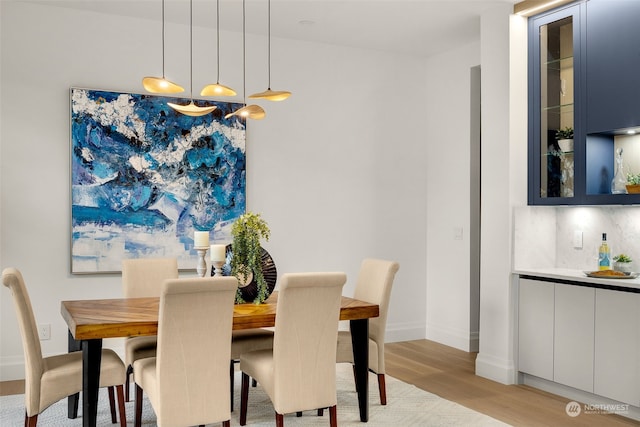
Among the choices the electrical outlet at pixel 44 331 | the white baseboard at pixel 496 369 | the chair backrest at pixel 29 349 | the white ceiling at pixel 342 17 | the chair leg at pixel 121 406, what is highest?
the white ceiling at pixel 342 17

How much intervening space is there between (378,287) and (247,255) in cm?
93

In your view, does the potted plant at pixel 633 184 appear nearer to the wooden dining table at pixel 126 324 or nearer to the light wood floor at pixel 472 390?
the light wood floor at pixel 472 390

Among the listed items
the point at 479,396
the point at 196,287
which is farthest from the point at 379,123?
the point at 196,287

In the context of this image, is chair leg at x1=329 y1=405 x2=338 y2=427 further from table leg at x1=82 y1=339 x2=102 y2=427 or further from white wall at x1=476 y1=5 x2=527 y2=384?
white wall at x1=476 y1=5 x2=527 y2=384

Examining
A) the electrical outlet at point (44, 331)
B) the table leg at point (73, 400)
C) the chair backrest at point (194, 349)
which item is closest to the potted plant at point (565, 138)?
the chair backrest at point (194, 349)

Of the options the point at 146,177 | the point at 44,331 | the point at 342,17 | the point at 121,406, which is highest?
the point at 342,17

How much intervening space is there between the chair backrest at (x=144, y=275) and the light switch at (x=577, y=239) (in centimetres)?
296

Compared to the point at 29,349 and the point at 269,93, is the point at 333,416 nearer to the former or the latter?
the point at 29,349

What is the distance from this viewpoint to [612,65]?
3.96 m

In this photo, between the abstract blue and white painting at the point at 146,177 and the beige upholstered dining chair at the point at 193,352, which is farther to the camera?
the abstract blue and white painting at the point at 146,177

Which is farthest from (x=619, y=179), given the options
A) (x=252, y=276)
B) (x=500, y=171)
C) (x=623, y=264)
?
(x=252, y=276)

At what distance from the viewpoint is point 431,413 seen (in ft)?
12.5

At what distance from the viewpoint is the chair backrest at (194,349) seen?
2791 mm

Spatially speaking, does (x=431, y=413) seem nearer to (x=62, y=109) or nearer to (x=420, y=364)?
(x=420, y=364)
